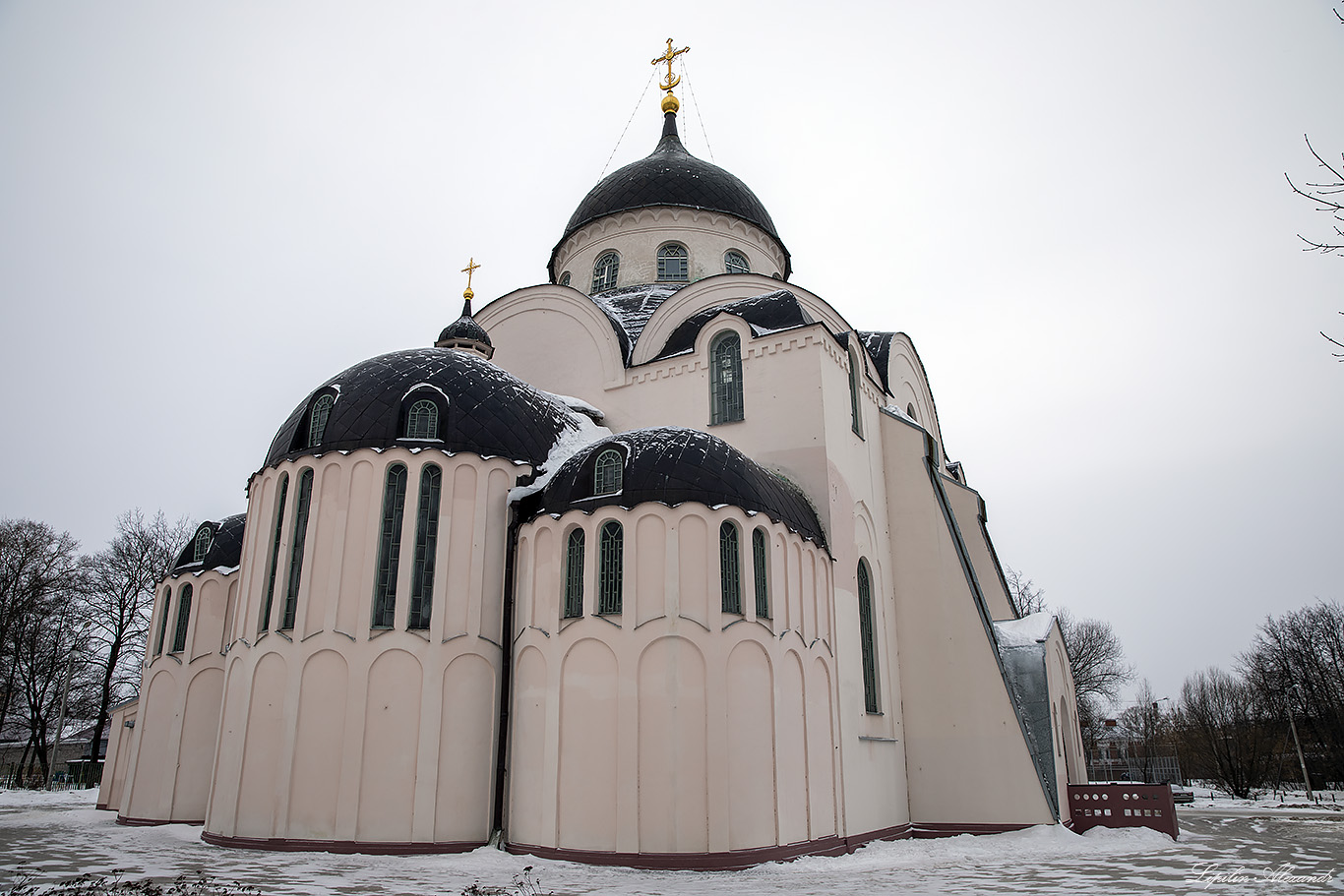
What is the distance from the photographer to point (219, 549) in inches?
657

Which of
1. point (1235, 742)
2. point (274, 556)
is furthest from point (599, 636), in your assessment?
point (1235, 742)

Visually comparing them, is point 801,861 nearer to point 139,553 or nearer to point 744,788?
point 744,788

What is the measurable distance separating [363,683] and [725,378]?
27.4 feet

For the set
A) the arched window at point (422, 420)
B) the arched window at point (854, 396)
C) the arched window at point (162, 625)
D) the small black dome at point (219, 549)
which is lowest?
the arched window at point (162, 625)

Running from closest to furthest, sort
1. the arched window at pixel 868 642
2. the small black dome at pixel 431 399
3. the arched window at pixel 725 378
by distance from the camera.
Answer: the small black dome at pixel 431 399 → the arched window at pixel 868 642 → the arched window at pixel 725 378

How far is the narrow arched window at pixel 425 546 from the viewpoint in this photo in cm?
1268

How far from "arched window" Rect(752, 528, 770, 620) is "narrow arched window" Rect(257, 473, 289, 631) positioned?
7.01 m

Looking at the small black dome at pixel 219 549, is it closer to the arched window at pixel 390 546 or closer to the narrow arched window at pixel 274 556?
the narrow arched window at pixel 274 556

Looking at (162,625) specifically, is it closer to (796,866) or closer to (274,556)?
(274,556)

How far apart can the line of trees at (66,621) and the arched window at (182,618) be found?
573 inches

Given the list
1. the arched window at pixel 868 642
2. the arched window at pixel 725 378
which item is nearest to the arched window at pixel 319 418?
the arched window at pixel 725 378

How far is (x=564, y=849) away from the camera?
11.3m

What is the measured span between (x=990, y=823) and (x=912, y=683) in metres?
2.62

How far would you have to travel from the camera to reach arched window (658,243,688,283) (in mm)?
22594
